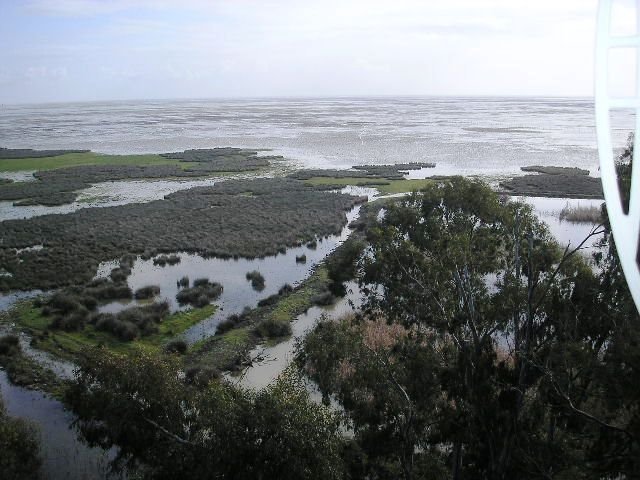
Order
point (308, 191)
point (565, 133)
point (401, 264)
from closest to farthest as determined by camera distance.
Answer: point (401, 264) → point (308, 191) → point (565, 133)

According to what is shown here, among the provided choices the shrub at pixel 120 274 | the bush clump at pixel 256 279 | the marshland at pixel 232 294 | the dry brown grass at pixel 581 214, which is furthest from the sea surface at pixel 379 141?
the shrub at pixel 120 274

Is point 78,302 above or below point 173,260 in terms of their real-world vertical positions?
below

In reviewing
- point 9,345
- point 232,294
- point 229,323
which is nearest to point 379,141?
point 232,294

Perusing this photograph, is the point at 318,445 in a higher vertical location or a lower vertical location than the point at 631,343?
lower

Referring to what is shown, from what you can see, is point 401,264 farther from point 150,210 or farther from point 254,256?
point 150,210

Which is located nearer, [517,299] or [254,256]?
[517,299]

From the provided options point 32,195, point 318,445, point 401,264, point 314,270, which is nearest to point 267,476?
point 318,445

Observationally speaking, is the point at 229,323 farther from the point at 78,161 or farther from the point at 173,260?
the point at 78,161
